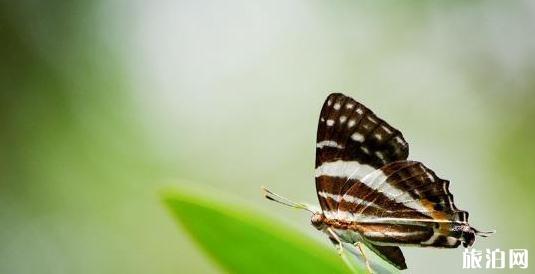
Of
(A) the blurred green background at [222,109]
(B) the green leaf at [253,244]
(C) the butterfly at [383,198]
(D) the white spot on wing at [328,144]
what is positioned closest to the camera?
(B) the green leaf at [253,244]

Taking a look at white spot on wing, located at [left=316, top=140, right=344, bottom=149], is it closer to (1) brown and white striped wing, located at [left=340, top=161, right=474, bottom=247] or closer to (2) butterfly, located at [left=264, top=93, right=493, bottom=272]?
(2) butterfly, located at [left=264, top=93, right=493, bottom=272]

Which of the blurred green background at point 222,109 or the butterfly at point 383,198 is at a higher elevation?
the blurred green background at point 222,109

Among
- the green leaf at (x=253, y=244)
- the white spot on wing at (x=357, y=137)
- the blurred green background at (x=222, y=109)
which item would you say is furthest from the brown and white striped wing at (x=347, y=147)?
the blurred green background at (x=222, y=109)

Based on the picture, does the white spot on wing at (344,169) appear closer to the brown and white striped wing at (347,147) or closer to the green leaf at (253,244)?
the brown and white striped wing at (347,147)

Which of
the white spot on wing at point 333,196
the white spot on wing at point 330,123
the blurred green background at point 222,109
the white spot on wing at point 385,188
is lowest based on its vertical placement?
the white spot on wing at point 333,196

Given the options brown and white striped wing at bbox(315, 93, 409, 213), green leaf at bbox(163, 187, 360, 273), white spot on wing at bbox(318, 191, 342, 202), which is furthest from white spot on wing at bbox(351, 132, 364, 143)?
green leaf at bbox(163, 187, 360, 273)

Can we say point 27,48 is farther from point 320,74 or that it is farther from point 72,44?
point 320,74

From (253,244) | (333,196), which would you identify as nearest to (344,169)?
(333,196)

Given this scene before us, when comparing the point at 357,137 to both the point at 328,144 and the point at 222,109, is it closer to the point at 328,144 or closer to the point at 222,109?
the point at 328,144

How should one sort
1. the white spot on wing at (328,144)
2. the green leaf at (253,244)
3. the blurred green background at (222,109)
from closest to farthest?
the green leaf at (253,244) → the white spot on wing at (328,144) → the blurred green background at (222,109)
